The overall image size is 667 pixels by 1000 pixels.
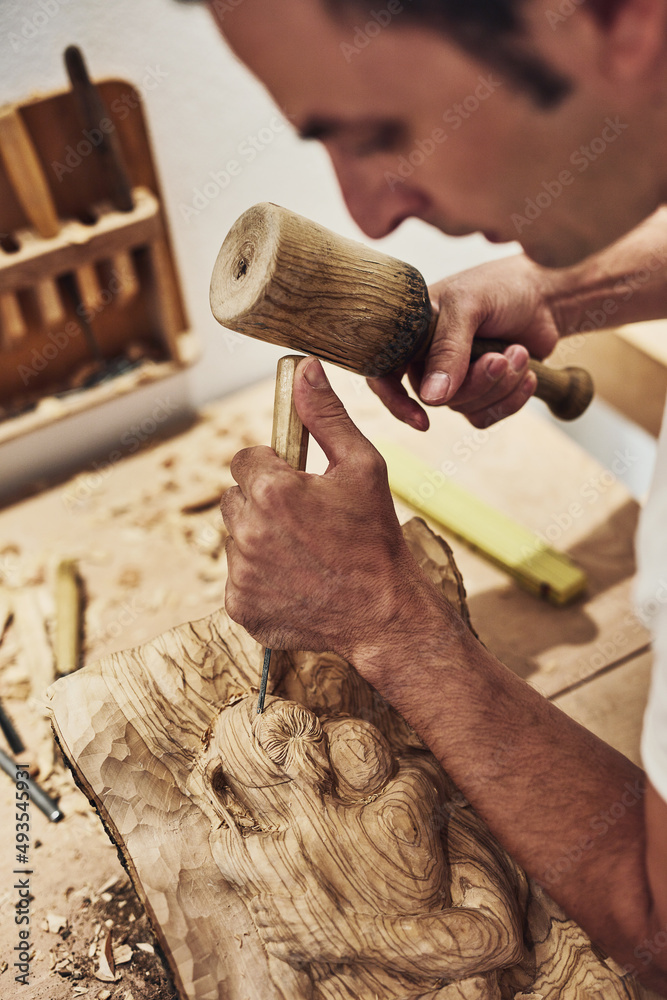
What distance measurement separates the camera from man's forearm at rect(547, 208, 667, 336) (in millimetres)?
1550

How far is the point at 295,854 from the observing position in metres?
1.04

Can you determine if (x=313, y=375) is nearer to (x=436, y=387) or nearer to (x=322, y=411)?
(x=322, y=411)

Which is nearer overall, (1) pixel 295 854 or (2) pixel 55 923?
(1) pixel 295 854

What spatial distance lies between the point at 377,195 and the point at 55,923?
125 cm

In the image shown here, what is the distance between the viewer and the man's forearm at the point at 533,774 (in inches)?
36.3

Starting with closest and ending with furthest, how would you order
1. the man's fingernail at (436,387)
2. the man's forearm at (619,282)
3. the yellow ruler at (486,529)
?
the man's fingernail at (436,387)
the man's forearm at (619,282)
the yellow ruler at (486,529)

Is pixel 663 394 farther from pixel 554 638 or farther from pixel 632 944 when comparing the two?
pixel 632 944

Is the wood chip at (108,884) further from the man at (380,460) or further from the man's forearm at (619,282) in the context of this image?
the man's forearm at (619,282)

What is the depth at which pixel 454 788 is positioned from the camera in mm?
1191

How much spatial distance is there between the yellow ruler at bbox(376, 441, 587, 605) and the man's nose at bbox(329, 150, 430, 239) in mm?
→ 895

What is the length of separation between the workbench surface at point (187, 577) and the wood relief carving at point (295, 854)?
0.90 ft

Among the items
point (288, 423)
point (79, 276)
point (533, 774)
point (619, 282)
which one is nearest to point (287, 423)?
point (288, 423)

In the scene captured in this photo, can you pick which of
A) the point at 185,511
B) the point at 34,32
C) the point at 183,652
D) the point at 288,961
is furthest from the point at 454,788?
the point at 34,32

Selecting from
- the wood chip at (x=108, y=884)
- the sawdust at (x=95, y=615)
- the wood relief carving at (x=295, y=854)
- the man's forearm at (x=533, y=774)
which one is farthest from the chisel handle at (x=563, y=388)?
the wood chip at (x=108, y=884)
